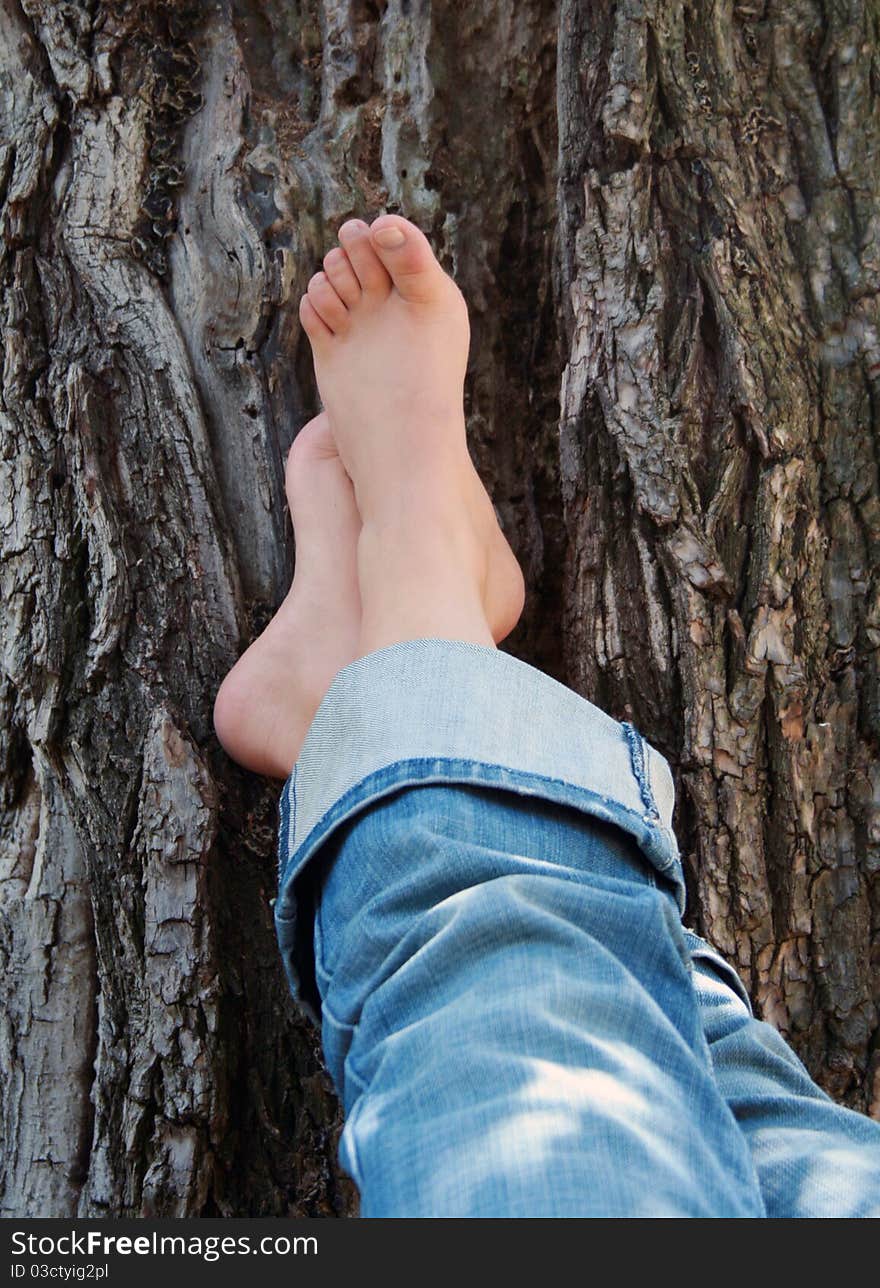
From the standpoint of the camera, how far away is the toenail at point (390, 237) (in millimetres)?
1272

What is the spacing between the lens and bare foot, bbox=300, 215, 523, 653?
1251 mm

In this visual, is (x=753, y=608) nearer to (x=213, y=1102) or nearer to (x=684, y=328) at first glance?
(x=684, y=328)

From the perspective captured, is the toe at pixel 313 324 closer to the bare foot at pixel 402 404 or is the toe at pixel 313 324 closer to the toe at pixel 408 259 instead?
the bare foot at pixel 402 404

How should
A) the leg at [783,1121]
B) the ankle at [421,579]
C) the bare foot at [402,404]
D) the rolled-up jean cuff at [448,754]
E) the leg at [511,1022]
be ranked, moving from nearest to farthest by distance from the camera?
the leg at [511,1022] < the leg at [783,1121] < the rolled-up jean cuff at [448,754] < the ankle at [421,579] < the bare foot at [402,404]

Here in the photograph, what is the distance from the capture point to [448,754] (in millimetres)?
871

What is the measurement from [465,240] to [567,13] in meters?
0.30

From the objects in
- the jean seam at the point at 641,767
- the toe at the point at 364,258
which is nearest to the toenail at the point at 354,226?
the toe at the point at 364,258

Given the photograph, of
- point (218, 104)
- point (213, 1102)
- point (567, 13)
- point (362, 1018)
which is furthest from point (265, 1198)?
point (567, 13)

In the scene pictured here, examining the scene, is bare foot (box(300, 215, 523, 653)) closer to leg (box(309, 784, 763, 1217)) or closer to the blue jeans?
the blue jeans

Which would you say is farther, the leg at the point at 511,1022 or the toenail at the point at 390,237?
the toenail at the point at 390,237

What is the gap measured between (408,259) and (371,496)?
308 millimetres

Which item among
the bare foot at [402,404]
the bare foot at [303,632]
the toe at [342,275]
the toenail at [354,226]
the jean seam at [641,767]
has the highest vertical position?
the toenail at [354,226]

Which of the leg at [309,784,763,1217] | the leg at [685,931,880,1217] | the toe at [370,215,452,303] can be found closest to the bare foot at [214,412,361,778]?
the toe at [370,215,452,303]

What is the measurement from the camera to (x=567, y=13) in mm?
1264
